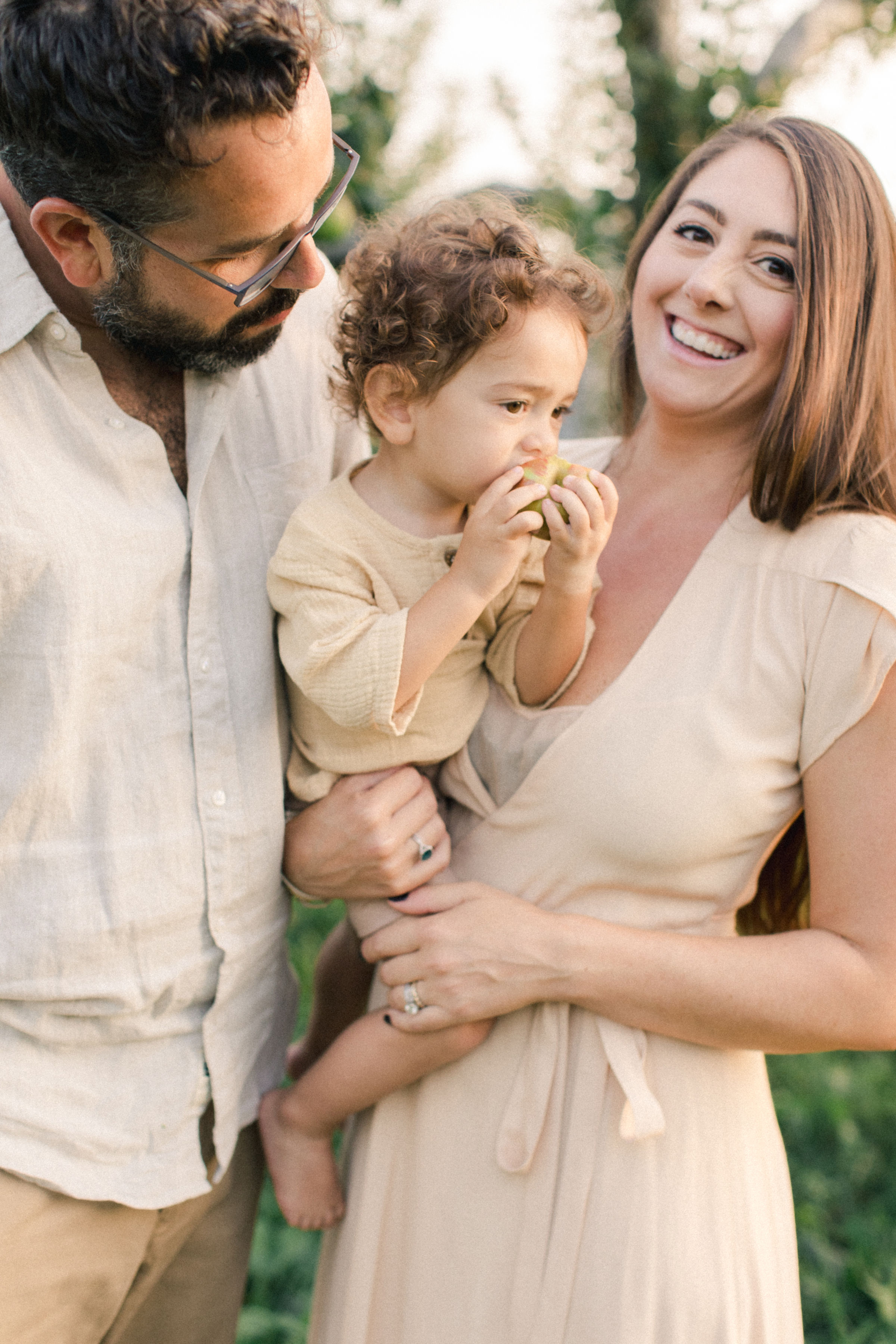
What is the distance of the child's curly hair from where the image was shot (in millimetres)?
1775

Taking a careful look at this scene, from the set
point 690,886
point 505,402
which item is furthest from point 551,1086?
point 505,402

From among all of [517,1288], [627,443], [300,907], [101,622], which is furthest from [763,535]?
[300,907]

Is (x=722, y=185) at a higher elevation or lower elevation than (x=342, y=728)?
higher

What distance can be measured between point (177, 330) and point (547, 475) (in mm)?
664

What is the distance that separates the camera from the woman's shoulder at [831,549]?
68.2 inches

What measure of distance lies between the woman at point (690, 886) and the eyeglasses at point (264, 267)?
2.21ft

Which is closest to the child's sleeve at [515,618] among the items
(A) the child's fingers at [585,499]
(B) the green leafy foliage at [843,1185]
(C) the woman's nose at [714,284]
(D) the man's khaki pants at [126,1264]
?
(A) the child's fingers at [585,499]

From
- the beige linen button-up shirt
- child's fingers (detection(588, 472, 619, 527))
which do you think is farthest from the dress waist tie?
child's fingers (detection(588, 472, 619, 527))

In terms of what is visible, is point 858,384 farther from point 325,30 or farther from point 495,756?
point 325,30

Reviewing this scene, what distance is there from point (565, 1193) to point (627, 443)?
1520 millimetres

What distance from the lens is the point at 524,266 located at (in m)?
1.79

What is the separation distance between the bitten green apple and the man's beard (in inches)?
20.6

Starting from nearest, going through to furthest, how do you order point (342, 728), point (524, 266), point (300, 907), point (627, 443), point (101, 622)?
point (101, 622)
point (524, 266)
point (342, 728)
point (627, 443)
point (300, 907)

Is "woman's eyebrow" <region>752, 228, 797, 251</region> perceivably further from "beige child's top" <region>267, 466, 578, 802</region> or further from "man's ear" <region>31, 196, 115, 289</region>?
"man's ear" <region>31, 196, 115, 289</region>
